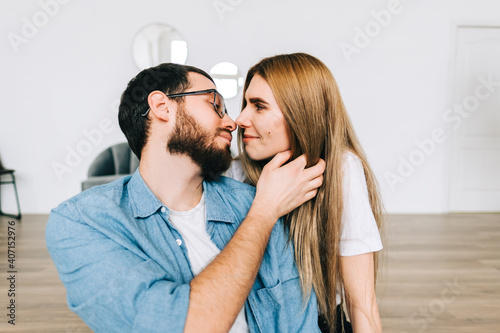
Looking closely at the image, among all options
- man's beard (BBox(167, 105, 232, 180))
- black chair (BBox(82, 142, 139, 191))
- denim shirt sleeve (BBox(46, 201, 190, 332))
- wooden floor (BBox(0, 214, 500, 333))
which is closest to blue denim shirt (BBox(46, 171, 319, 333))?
denim shirt sleeve (BBox(46, 201, 190, 332))

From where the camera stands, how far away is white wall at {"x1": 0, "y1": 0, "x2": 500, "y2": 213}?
482 cm

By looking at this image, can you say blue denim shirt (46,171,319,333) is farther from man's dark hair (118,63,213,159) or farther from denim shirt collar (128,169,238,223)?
man's dark hair (118,63,213,159)

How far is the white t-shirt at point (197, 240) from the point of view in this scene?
1.12m

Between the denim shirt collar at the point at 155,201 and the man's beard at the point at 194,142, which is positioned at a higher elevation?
the man's beard at the point at 194,142

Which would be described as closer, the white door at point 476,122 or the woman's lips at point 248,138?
the woman's lips at point 248,138

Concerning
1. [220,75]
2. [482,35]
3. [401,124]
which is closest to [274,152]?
[220,75]

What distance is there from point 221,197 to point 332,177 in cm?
36

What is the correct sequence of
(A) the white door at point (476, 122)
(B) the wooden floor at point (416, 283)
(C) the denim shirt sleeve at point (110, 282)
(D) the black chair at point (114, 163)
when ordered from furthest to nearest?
Answer: (A) the white door at point (476, 122) → (D) the black chair at point (114, 163) → (B) the wooden floor at point (416, 283) → (C) the denim shirt sleeve at point (110, 282)

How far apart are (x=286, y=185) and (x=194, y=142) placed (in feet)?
0.99

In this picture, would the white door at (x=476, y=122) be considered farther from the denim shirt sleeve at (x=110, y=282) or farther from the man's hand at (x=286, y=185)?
the denim shirt sleeve at (x=110, y=282)

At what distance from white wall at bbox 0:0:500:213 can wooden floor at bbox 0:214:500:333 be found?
97cm

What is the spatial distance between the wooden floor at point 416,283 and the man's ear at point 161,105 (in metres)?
1.49

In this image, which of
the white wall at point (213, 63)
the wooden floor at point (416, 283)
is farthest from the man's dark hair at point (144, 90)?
the white wall at point (213, 63)

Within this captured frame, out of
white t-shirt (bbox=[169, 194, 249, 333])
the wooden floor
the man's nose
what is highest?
the man's nose
